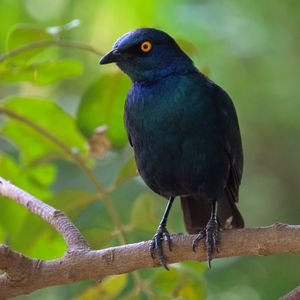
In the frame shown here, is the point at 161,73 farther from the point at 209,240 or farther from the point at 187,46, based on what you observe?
the point at 209,240

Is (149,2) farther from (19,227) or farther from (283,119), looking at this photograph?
(19,227)

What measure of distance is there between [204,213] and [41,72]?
1.16 metres

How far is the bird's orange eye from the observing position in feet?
13.4

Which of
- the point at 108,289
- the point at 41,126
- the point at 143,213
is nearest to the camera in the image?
the point at 108,289

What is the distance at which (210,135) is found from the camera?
3998 mm

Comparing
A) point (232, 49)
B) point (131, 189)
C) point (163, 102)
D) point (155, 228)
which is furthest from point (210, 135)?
point (232, 49)

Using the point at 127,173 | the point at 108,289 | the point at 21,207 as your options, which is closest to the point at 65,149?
the point at 127,173

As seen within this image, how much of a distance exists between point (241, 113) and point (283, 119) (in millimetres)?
353

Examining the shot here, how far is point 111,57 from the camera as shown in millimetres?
3955

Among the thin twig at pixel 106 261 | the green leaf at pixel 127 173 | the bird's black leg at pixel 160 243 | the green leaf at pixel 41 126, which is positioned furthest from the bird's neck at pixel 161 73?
the thin twig at pixel 106 261

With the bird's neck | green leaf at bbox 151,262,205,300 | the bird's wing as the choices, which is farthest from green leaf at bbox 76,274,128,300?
the bird's neck

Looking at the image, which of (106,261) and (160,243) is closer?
(106,261)

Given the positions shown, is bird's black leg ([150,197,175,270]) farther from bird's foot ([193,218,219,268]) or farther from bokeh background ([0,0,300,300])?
bokeh background ([0,0,300,300])

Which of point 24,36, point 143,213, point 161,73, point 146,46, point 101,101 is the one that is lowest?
point 143,213
